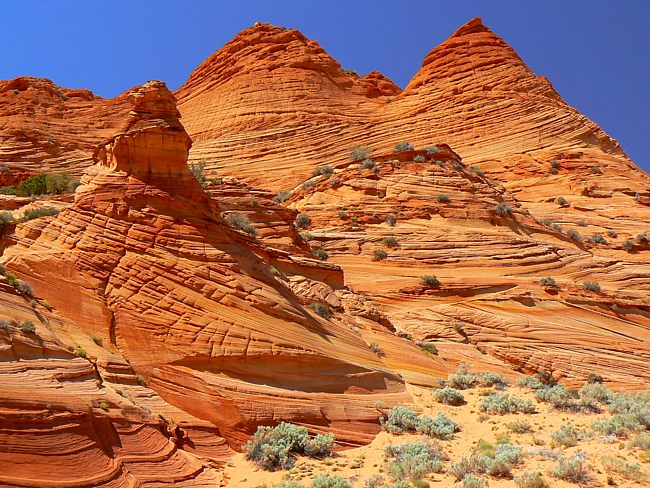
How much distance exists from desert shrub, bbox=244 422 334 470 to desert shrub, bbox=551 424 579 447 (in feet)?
13.3

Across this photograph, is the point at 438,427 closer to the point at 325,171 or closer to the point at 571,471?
the point at 571,471

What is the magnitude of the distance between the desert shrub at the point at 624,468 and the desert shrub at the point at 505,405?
3373 mm

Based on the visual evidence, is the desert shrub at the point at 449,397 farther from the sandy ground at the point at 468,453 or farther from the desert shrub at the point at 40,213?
the desert shrub at the point at 40,213

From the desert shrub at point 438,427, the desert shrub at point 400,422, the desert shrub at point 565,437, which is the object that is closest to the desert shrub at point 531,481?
the desert shrub at point 565,437

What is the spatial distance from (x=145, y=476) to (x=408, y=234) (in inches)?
705

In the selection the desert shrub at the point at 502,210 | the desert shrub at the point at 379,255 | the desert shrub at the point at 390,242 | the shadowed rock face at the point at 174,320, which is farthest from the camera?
the desert shrub at the point at 502,210

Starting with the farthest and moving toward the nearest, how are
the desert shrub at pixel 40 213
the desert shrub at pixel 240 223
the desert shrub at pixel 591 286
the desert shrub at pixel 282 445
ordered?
1. the desert shrub at pixel 591 286
2. the desert shrub at pixel 240 223
3. the desert shrub at pixel 40 213
4. the desert shrub at pixel 282 445

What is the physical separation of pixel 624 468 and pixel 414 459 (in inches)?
128

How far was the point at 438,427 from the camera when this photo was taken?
12.7 metres

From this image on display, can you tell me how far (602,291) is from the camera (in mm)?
24344

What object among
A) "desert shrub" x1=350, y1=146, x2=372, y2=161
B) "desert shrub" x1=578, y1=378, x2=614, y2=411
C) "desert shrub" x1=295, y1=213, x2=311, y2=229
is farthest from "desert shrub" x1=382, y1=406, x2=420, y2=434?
"desert shrub" x1=350, y1=146, x2=372, y2=161

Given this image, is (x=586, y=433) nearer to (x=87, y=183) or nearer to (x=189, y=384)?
(x=189, y=384)

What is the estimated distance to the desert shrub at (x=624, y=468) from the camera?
983cm

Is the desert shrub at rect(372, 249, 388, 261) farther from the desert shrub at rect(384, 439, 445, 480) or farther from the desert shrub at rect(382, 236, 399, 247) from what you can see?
the desert shrub at rect(384, 439, 445, 480)
